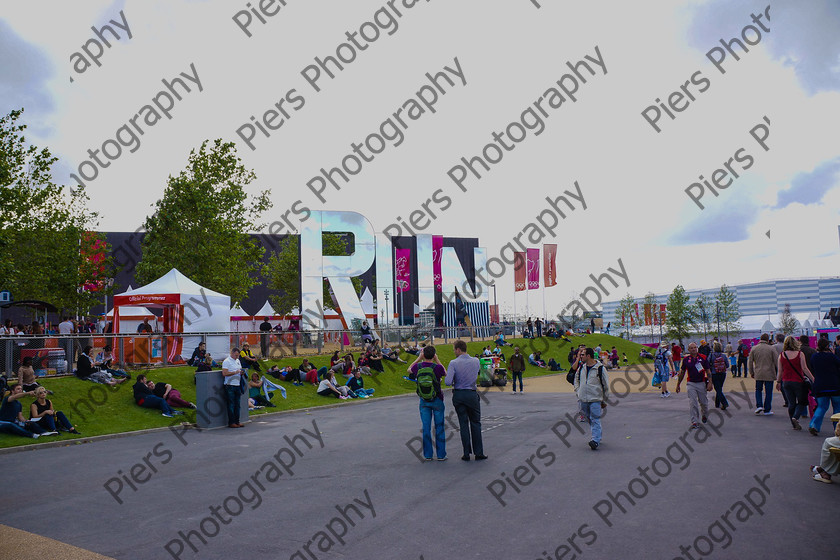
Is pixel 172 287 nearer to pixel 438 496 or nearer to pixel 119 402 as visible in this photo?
pixel 119 402

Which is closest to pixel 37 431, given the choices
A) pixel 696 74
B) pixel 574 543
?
pixel 574 543

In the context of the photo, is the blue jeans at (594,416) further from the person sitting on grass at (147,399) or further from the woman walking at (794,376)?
the person sitting on grass at (147,399)

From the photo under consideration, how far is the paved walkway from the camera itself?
5785 millimetres

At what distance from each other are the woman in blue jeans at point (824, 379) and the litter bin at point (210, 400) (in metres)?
13.2

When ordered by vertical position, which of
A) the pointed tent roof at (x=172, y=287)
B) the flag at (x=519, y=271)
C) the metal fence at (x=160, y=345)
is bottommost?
the metal fence at (x=160, y=345)

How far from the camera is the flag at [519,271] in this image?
177 ft

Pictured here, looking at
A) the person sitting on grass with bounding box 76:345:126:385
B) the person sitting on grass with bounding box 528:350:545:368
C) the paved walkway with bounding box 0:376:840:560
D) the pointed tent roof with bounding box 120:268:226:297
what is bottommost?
the person sitting on grass with bounding box 528:350:545:368

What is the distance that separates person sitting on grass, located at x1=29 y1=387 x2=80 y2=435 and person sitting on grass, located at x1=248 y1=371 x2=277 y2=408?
5753mm

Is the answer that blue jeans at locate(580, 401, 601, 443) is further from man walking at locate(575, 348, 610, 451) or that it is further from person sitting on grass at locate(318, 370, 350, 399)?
person sitting on grass at locate(318, 370, 350, 399)

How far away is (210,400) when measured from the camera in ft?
52.2

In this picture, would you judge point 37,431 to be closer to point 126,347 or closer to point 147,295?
point 126,347

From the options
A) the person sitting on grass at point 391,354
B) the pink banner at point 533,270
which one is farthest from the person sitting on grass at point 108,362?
the pink banner at point 533,270

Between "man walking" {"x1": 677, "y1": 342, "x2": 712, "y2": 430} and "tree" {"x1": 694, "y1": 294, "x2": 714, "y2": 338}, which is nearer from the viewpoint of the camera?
"man walking" {"x1": 677, "y1": 342, "x2": 712, "y2": 430}

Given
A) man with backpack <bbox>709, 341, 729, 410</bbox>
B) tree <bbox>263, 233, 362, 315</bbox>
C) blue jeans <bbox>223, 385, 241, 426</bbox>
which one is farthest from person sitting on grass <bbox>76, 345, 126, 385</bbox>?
tree <bbox>263, 233, 362, 315</bbox>
